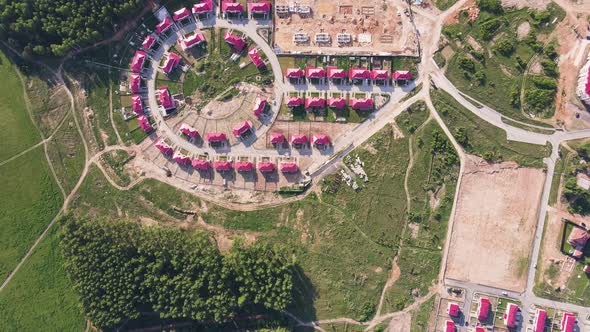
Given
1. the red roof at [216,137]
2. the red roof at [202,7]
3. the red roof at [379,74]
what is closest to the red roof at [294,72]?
the red roof at [379,74]

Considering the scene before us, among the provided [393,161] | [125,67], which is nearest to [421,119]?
[393,161]

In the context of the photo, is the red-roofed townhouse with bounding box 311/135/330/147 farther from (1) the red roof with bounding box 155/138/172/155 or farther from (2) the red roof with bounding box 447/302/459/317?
(2) the red roof with bounding box 447/302/459/317

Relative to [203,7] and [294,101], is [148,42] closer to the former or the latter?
[203,7]

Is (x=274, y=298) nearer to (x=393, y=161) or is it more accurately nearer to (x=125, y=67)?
(x=393, y=161)

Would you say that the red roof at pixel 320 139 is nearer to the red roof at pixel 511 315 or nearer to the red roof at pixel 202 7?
the red roof at pixel 202 7

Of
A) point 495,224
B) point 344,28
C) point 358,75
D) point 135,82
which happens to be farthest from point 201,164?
point 495,224

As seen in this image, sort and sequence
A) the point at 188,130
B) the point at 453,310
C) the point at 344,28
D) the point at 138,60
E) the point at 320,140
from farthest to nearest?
the point at 344,28 < the point at 138,60 < the point at 188,130 < the point at 320,140 < the point at 453,310
